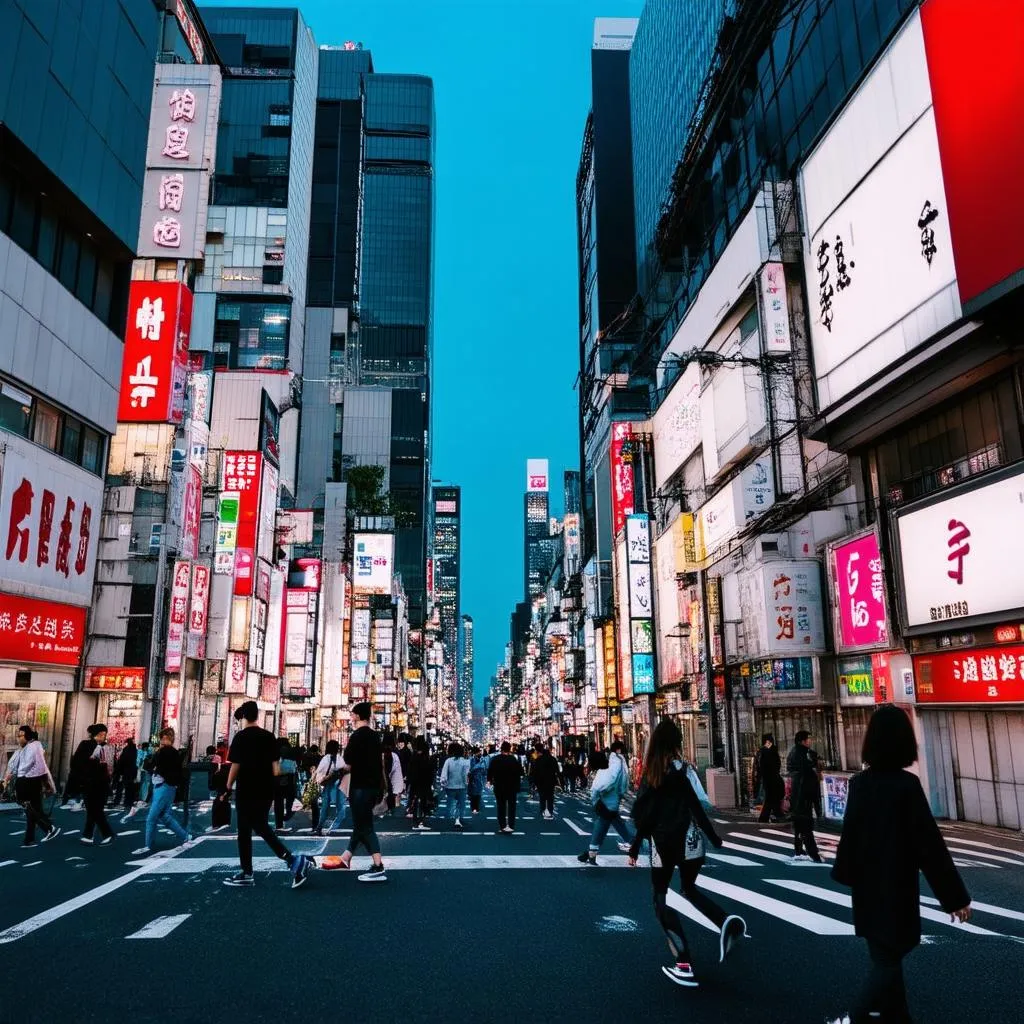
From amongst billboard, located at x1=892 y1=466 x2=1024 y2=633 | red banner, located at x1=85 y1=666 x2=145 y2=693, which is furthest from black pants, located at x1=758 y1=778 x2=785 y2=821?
red banner, located at x1=85 y1=666 x2=145 y2=693

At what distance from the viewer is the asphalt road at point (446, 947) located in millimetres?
5109

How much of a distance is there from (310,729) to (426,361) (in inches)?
4312

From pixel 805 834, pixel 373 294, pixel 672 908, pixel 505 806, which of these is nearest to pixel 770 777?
pixel 505 806

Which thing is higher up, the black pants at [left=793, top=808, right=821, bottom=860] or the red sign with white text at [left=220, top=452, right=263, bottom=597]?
the red sign with white text at [left=220, top=452, right=263, bottom=597]

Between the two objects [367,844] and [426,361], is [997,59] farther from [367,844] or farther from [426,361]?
[426,361]

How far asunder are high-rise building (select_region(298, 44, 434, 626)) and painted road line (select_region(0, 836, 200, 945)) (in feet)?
234

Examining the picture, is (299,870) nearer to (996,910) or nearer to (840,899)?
(840,899)

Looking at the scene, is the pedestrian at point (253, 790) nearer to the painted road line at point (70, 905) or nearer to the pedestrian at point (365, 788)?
the pedestrian at point (365, 788)

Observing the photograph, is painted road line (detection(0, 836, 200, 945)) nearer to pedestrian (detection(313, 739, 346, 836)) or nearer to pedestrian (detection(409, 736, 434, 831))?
pedestrian (detection(313, 739, 346, 836))

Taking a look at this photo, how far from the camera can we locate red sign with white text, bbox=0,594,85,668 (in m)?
22.2

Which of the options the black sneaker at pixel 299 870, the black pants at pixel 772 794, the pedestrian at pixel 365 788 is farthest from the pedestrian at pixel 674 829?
the black pants at pixel 772 794

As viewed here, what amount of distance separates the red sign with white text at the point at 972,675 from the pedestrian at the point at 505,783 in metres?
9.29

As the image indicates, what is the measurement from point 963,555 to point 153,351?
1091 inches

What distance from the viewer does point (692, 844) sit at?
6.29 metres
